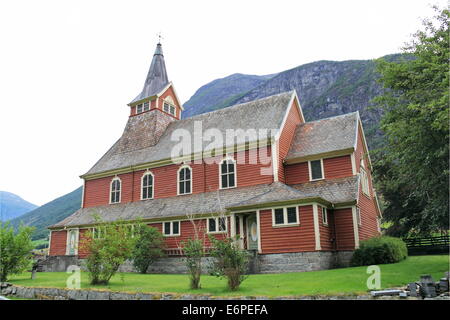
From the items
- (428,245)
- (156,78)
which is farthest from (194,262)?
(156,78)

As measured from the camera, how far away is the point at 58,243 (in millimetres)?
30297

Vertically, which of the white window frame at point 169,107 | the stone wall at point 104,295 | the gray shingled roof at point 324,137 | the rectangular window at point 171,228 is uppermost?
the white window frame at point 169,107

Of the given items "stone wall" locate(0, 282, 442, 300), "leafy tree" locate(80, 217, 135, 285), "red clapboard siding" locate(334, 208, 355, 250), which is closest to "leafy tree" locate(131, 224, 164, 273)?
"leafy tree" locate(80, 217, 135, 285)

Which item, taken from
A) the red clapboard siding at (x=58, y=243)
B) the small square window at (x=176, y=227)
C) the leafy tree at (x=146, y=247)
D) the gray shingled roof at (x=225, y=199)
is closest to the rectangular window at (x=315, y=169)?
the gray shingled roof at (x=225, y=199)

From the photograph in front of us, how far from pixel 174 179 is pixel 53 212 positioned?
14040cm

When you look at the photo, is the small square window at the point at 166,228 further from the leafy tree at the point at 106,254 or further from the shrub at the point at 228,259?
the shrub at the point at 228,259

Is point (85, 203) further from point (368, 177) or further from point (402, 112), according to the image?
point (402, 112)

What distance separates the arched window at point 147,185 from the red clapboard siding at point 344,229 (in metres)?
14.1

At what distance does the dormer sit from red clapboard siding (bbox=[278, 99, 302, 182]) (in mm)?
12546

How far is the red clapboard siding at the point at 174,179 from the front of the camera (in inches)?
922

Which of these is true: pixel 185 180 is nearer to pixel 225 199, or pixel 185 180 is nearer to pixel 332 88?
pixel 225 199
